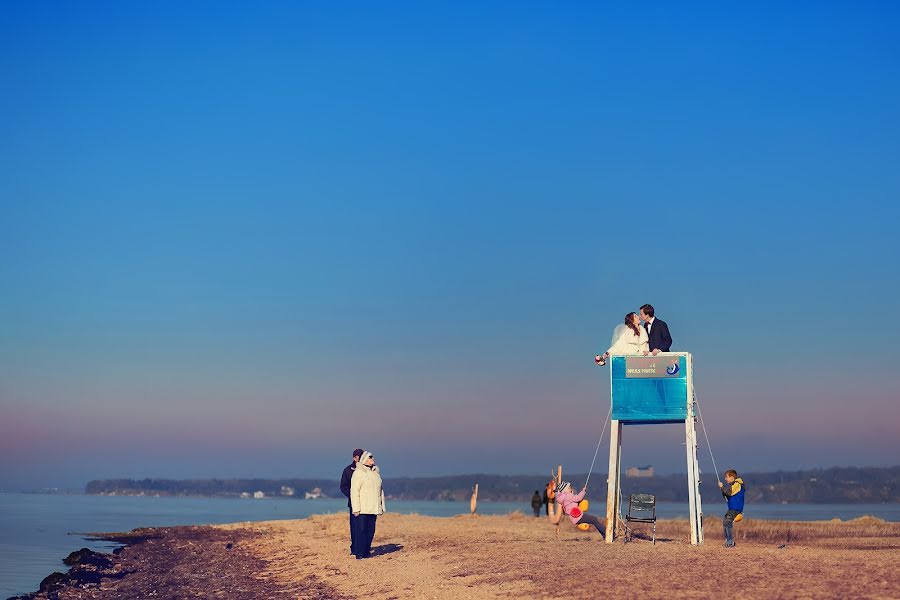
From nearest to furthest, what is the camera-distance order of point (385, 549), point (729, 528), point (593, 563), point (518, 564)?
1. point (593, 563)
2. point (518, 564)
3. point (729, 528)
4. point (385, 549)

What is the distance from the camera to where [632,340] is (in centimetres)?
2194

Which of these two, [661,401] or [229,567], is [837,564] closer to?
[661,401]

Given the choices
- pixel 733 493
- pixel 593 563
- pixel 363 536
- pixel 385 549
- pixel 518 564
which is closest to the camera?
pixel 593 563

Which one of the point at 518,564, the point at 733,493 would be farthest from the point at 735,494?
the point at 518,564

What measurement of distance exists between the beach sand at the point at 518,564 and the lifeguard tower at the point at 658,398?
5.19 ft

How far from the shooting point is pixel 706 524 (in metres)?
29.5

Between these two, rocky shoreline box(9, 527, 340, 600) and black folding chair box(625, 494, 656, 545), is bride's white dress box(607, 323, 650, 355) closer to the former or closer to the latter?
black folding chair box(625, 494, 656, 545)

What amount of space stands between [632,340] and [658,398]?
4.34 feet

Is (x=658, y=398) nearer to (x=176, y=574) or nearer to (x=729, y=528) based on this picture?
(x=729, y=528)

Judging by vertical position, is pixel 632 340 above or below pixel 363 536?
above

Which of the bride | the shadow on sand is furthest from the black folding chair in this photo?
the shadow on sand

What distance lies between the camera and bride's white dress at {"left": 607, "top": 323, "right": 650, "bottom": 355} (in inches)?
861

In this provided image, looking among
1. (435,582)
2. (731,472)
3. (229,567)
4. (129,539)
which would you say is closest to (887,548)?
(731,472)

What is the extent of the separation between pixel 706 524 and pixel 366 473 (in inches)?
466
